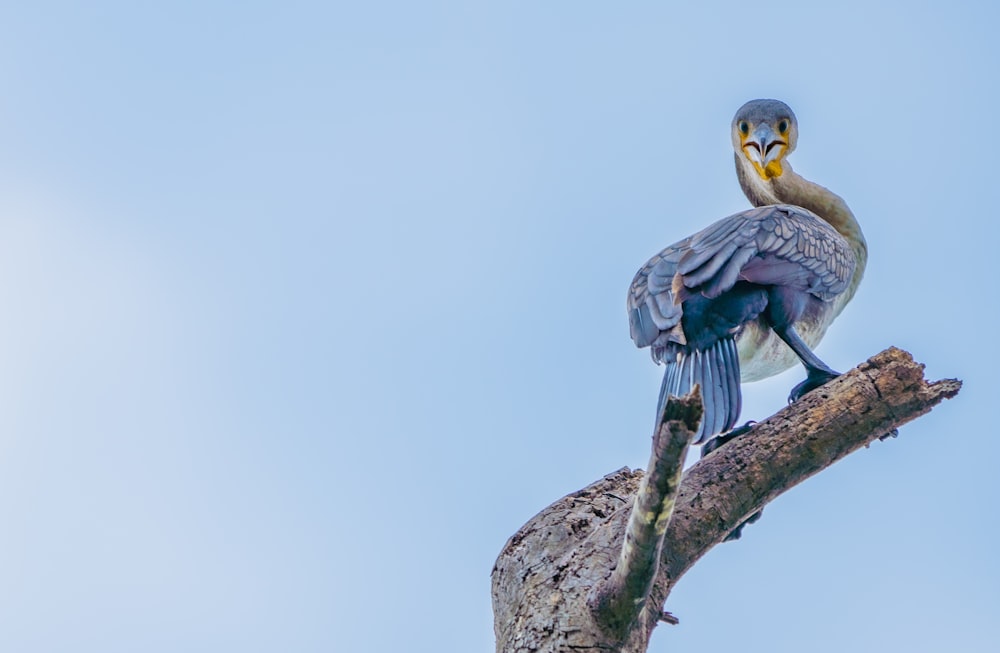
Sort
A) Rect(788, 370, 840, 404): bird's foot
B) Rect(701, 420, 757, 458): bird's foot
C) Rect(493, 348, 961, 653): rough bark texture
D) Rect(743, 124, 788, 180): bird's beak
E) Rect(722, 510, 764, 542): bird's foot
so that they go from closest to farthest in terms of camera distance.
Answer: Rect(493, 348, 961, 653): rough bark texture, Rect(722, 510, 764, 542): bird's foot, Rect(701, 420, 757, 458): bird's foot, Rect(788, 370, 840, 404): bird's foot, Rect(743, 124, 788, 180): bird's beak

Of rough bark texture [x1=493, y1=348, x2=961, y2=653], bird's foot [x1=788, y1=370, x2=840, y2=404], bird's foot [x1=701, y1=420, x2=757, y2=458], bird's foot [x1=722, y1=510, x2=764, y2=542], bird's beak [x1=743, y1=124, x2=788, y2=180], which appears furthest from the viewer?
bird's beak [x1=743, y1=124, x2=788, y2=180]

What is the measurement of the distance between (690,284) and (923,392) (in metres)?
1.17

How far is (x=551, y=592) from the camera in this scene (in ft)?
11.7

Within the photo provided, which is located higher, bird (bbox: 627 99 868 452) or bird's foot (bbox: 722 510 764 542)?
bird (bbox: 627 99 868 452)

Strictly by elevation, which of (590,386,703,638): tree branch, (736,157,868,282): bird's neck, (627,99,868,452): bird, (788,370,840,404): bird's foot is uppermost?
(736,157,868,282): bird's neck

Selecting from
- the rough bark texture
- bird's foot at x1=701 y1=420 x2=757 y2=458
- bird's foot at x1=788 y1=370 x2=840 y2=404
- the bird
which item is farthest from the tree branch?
bird's foot at x1=788 y1=370 x2=840 y2=404

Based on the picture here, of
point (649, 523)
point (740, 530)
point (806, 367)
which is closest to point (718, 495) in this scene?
point (740, 530)

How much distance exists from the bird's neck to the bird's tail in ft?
5.10

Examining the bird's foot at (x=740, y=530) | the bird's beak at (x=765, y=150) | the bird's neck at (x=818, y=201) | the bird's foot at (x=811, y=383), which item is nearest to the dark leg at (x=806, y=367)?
the bird's foot at (x=811, y=383)

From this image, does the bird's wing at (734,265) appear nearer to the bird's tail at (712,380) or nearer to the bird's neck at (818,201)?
the bird's tail at (712,380)

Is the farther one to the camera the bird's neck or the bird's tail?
the bird's neck

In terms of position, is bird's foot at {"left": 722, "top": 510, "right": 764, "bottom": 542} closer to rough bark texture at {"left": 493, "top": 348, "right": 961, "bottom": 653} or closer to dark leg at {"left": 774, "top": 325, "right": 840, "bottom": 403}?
rough bark texture at {"left": 493, "top": 348, "right": 961, "bottom": 653}

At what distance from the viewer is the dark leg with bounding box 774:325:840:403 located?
474 centimetres

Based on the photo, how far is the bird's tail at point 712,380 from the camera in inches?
170
